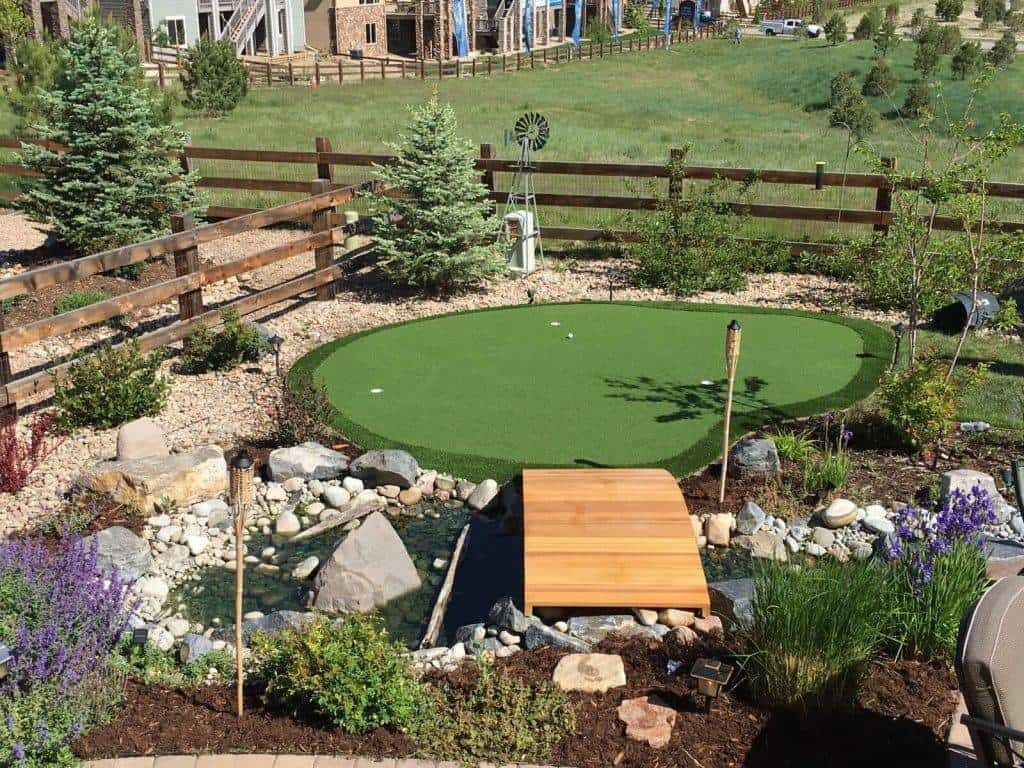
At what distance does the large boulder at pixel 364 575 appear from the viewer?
547cm

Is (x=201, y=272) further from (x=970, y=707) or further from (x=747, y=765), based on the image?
(x=970, y=707)

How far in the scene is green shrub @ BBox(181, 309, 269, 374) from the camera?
28.0 ft

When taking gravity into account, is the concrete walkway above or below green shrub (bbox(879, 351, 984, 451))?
below

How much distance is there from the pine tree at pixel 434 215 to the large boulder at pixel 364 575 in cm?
512

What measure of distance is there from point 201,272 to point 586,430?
3.69 metres

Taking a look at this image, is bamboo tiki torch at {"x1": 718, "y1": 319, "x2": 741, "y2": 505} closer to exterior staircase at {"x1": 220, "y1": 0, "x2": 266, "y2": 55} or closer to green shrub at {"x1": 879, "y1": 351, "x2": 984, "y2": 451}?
green shrub at {"x1": 879, "y1": 351, "x2": 984, "y2": 451}

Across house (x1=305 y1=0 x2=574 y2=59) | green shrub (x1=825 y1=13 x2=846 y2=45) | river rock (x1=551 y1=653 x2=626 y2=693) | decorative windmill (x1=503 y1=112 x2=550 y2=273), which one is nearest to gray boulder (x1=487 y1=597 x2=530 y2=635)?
river rock (x1=551 y1=653 x2=626 y2=693)

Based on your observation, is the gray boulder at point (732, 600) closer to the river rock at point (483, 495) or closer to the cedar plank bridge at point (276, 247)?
the river rock at point (483, 495)

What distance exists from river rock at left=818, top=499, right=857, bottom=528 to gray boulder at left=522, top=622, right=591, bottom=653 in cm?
203

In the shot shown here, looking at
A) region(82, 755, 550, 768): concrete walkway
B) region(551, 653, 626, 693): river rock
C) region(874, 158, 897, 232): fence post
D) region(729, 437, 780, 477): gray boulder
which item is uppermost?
region(874, 158, 897, 232): fence post

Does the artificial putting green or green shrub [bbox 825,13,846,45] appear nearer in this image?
the artificial putting green

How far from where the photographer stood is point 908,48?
137 feet

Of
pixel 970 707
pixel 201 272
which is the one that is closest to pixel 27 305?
pixel 201 272

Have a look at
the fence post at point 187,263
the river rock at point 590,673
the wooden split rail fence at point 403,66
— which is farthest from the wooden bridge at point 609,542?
the wooden split rail fence at point 403,66
